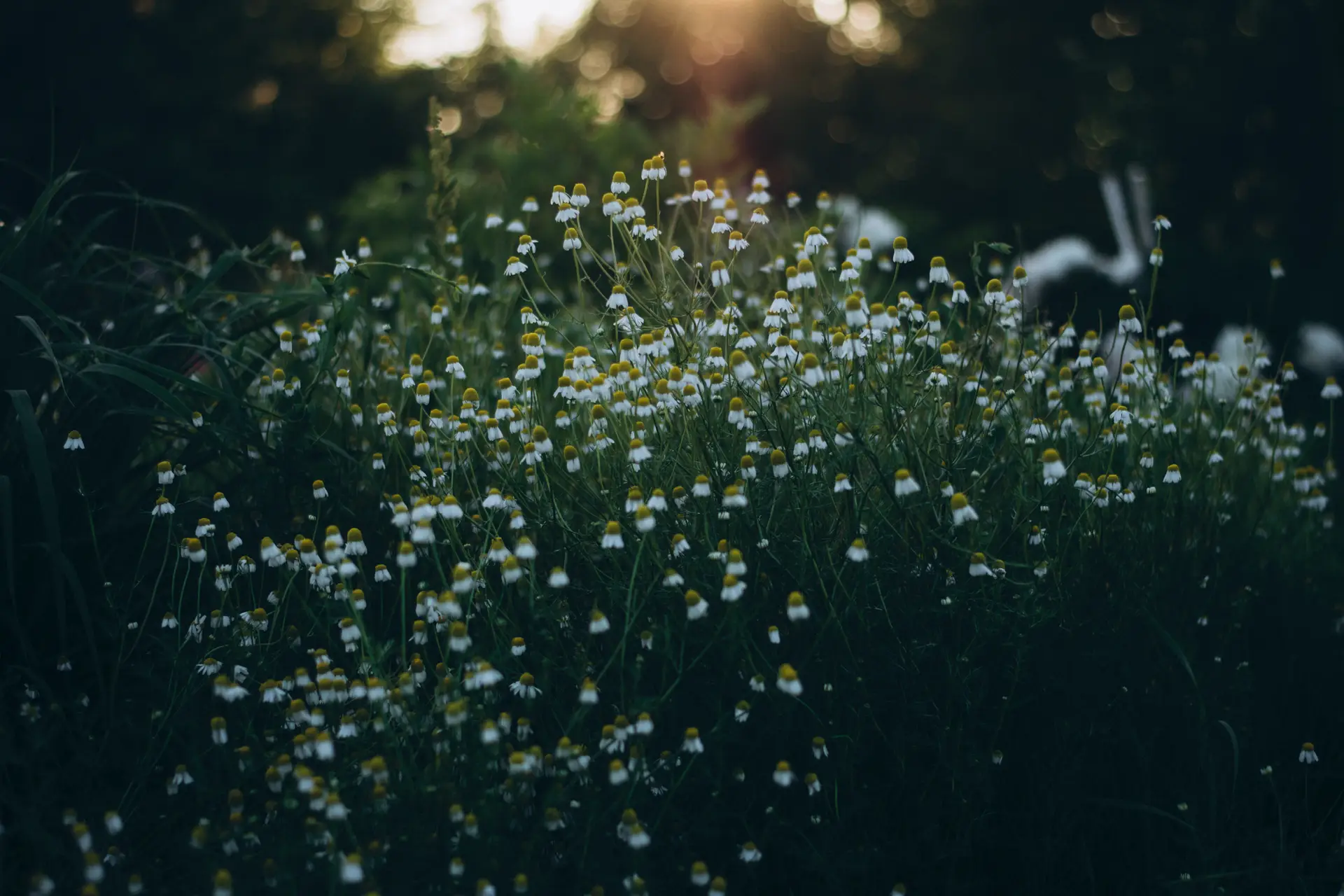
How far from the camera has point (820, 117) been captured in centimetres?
2234

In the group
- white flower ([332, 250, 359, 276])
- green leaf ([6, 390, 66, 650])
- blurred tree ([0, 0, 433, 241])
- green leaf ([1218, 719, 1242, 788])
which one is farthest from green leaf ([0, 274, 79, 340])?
blurred tree ([0, 0, 433, 241])

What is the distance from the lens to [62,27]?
13508 mm

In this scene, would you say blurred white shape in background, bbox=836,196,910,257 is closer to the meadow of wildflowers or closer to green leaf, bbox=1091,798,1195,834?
the meadow of wildflowers

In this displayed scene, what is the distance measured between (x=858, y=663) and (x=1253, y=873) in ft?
3.48

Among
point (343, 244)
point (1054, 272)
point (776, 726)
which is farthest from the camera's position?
point (343, 244)

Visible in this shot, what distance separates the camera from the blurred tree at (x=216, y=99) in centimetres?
1316

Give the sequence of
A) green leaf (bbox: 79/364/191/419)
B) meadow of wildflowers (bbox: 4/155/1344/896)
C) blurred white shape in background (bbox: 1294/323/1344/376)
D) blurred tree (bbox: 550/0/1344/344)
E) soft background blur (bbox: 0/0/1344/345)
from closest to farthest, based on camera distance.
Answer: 1. meadow of wildflowers (bbox: 4/155/1344/896)
2. green leaf (bbox: 79/364/191/419)
3. blurred white shape in background (bbox: 1294/323/1344/376)
4. soft background blur (bbox: 0/0/1344/345)
5. blurred tree (bbox: 550/0/1344/344)

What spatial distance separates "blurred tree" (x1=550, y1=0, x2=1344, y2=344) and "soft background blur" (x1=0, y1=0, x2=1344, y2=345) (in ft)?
0.12

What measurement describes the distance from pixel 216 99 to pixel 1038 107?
11.8m

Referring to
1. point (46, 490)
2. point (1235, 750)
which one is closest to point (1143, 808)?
point (1235, 750)

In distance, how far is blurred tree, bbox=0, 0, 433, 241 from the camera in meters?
13.2

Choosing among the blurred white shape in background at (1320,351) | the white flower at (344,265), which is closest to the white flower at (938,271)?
the white flower at (344,265)

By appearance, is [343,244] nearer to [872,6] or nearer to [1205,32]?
[1205,32]

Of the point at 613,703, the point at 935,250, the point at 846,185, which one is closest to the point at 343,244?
the point at 935,250
